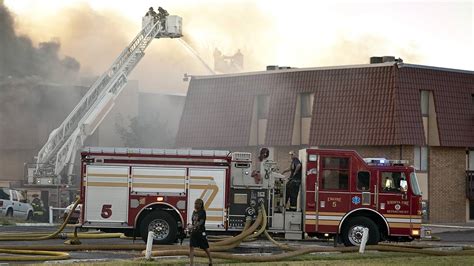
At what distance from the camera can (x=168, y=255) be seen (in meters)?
24.6

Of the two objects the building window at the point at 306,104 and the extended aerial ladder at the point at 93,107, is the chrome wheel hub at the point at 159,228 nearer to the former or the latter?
the building window at the point at 306,104

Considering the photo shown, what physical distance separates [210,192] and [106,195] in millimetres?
2867

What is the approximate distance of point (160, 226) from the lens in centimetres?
2941

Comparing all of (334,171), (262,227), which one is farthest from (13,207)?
(334,171)

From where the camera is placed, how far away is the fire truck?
29.3 metres

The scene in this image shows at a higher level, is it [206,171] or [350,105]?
[350,105]

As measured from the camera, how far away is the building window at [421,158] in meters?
51.7

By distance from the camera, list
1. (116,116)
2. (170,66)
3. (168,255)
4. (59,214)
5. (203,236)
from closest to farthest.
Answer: (203,236) < (168,255) < (59,214) < (170,66) < (116,116)

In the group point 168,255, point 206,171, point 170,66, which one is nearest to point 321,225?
point 206,171

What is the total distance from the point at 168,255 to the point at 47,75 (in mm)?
48823

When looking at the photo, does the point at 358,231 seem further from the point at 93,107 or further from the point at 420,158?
the point at 93,107

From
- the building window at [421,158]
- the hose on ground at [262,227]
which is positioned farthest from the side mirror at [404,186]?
the building window at [421,158]

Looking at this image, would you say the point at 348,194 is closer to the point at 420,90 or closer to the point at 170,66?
the point at 420,90

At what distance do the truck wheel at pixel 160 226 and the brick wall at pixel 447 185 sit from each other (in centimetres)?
2457
